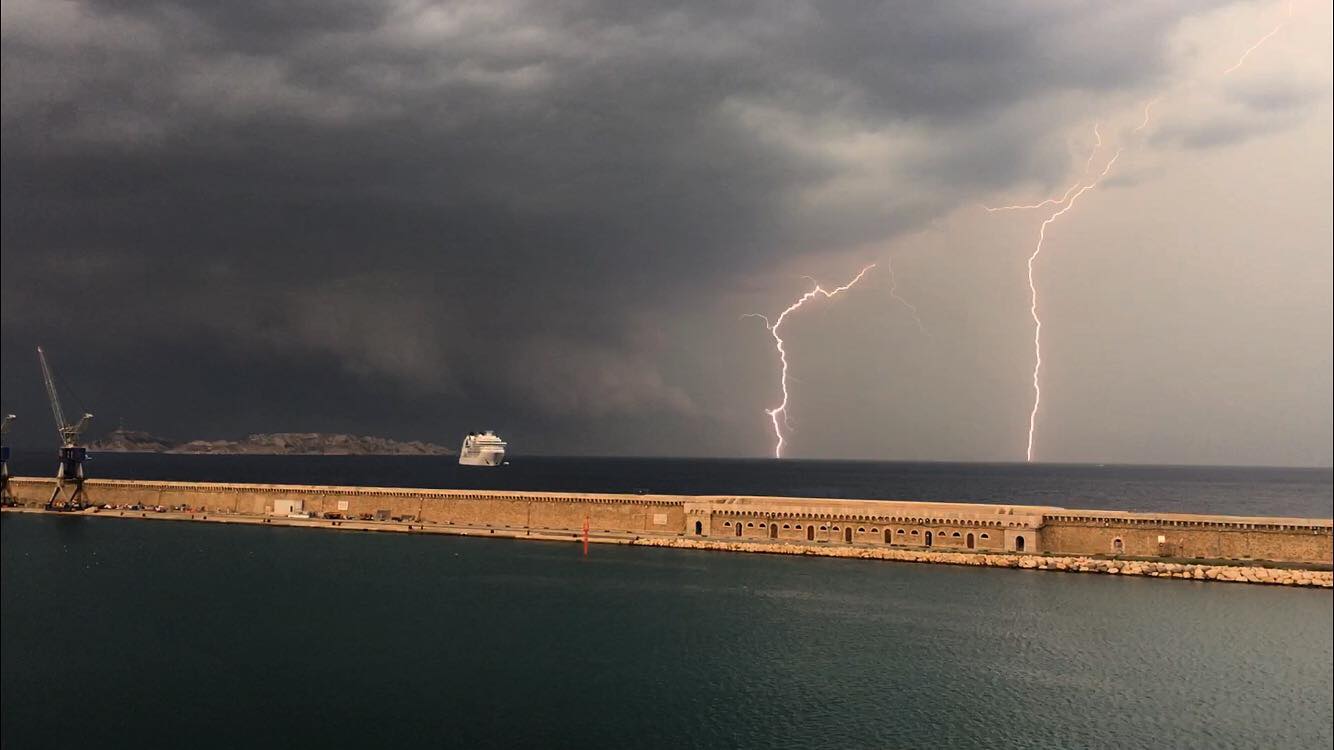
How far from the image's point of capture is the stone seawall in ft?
199

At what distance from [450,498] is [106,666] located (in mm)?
50875

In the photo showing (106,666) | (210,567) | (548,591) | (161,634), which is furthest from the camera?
(210,567)

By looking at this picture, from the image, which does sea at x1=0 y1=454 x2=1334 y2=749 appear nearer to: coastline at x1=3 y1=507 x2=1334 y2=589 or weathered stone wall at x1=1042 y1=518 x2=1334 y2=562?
coastline at x1=3 y1=507 x2=1334 y2=589

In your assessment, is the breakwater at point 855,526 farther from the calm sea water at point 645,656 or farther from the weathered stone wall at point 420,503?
the calm sea water at point 645,656

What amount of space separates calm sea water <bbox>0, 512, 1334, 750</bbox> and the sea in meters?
0.18

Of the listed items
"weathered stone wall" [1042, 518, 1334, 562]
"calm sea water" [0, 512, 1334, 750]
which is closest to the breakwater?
"weathered stone wall" [1042, 518, 1334, 562]

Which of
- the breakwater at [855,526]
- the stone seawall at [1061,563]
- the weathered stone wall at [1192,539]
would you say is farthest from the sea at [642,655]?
the weathered stone wall at [1192,539]

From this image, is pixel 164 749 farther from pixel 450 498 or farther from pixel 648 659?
pixel 450 498

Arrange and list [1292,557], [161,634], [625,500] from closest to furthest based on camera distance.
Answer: [161,634]
[1292,557]
[625,500]

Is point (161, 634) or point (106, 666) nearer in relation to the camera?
point (106, 666)

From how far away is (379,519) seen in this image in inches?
3642

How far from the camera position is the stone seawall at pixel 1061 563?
2384 inches

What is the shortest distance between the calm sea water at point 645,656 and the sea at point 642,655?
182 millimetres

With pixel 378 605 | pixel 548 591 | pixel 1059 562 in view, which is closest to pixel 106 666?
pixel 378 605
